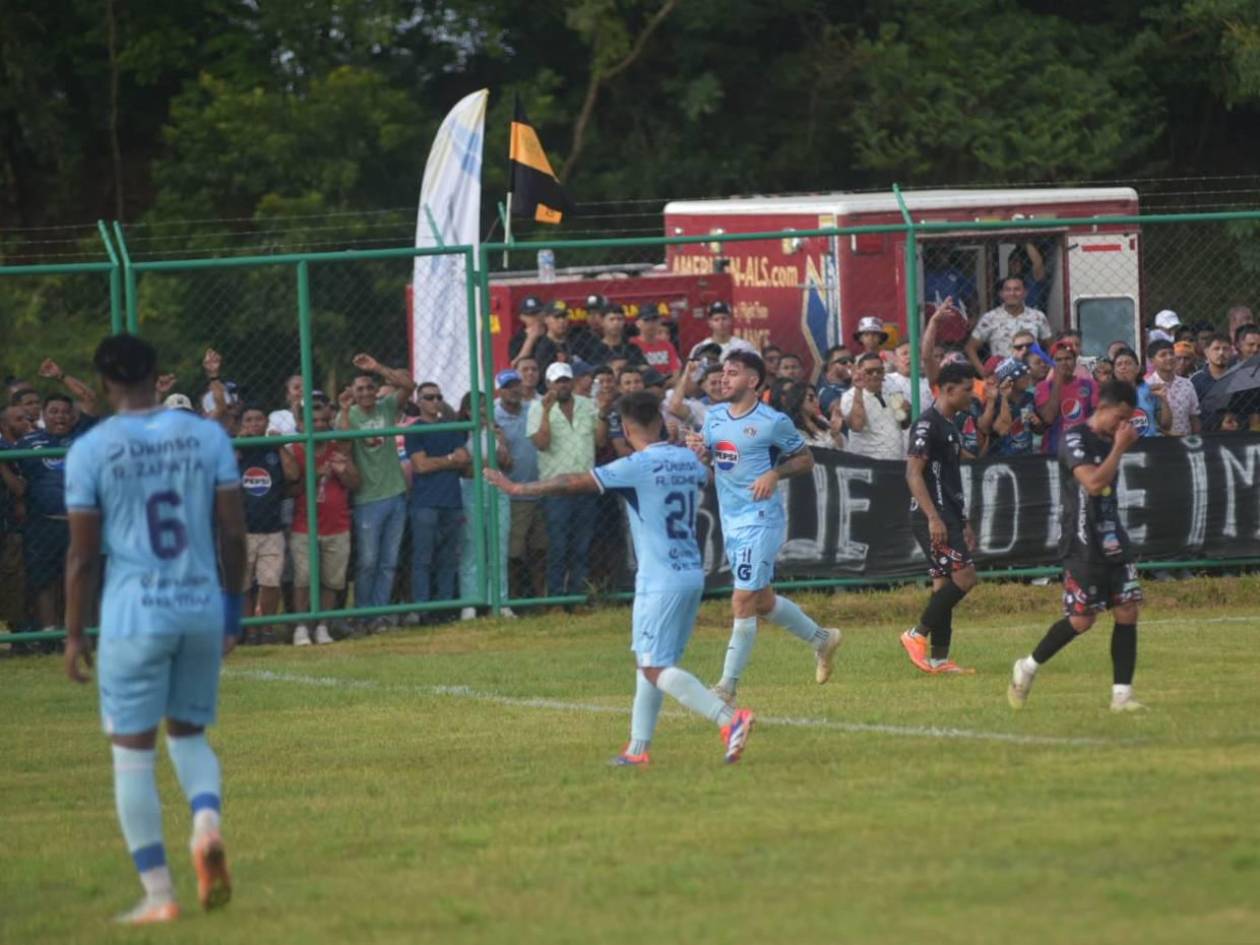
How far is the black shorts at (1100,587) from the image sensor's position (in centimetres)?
1166

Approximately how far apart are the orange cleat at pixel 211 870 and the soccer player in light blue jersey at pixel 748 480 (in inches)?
193

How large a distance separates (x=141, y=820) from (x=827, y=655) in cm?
625

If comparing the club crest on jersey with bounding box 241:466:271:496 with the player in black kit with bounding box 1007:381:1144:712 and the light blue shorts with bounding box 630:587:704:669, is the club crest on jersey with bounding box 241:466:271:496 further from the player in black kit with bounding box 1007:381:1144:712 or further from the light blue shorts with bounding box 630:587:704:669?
the player in black kit with bounding box 1007:381:1144:712

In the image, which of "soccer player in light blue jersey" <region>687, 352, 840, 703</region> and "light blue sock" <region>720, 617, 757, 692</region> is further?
"soccer player in light blue jersey" <region>687, 352, 840, 703</region>

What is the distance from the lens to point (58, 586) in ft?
55.4

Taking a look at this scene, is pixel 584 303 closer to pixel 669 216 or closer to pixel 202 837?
pixel 669 216

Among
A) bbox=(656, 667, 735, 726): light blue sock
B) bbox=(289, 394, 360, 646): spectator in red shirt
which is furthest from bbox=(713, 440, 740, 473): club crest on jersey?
bbox=(289, 394, 360, 646): spectator in red shirt

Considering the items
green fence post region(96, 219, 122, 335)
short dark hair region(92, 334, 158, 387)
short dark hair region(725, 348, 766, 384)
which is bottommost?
short dark hair region(725, 348, 766, 384)

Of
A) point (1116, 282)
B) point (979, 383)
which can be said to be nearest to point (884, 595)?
point (979, 383)

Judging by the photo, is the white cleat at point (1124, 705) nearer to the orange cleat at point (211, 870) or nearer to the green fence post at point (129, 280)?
the orange cleat at point (211, 870)

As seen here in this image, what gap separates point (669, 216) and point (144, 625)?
17.1m

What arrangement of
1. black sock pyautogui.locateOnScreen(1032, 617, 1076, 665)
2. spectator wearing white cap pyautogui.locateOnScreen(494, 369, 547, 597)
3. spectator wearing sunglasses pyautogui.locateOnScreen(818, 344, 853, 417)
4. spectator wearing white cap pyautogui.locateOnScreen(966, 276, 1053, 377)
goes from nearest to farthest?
black sock pyautogui.locateOnScreen(1032, 617, 1076, 665)
spectator wearing white cap pyautogui.locateOnScreen(494, 369, 547, 597)
spectator wearing sunglasses pyautogui.locateOnScreen(818, 344, 853, 417)
spectator wearing white cap pyautogui.locateOnScreen(966, 276, 1053, 377)

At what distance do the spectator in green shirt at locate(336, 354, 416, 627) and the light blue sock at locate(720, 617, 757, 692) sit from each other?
17.4 ft

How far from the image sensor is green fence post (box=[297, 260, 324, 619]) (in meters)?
17.0
